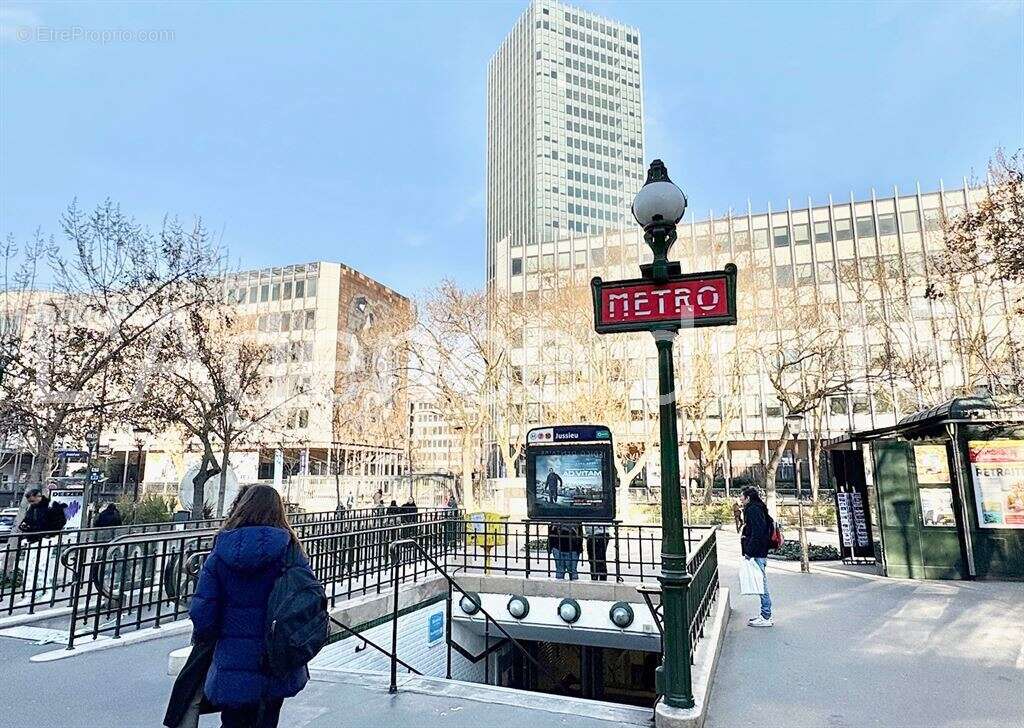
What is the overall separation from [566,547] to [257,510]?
915cm

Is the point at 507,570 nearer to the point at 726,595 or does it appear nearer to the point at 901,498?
the point at 726,595

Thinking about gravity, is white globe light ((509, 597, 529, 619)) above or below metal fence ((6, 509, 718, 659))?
below

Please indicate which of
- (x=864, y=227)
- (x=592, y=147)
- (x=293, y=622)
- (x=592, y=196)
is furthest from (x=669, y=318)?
(x=592, y=147)

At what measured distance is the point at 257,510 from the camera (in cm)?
322

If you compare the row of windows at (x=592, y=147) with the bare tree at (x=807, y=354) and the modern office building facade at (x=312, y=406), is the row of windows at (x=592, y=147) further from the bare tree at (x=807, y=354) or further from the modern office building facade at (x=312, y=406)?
the bare tree at (x=807, y=354)

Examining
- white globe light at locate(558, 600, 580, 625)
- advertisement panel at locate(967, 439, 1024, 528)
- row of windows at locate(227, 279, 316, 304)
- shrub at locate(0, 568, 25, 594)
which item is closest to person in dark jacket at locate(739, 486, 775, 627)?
white globe light at locate(558, 600, 580, 625)

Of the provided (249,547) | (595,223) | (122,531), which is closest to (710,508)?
(122,531)

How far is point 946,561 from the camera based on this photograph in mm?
11656

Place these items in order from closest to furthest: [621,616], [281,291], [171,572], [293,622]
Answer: [293,622]
[171,572]
[621,616]
[281,291]

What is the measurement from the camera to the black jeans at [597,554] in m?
10.9

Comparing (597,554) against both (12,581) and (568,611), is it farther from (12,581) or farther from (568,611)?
(12,581)

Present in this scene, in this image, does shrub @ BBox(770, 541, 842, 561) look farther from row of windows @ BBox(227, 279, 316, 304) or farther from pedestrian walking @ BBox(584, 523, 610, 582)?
row of windows @ BBox(227, 279, 316, 304)

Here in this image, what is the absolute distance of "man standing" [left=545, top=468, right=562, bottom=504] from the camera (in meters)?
13.0

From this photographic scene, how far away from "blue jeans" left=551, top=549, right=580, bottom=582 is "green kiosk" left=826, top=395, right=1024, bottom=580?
6402 millimetres
